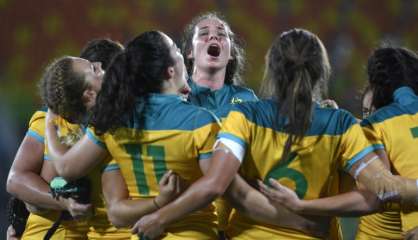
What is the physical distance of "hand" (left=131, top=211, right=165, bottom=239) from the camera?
2393 mm

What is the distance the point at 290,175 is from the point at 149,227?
47 centimetres

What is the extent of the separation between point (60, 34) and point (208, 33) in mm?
3379

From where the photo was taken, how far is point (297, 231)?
244cm

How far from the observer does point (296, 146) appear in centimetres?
237

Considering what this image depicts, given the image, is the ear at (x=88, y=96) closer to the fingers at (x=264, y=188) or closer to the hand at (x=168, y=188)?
the hand at (x=168, y=188)

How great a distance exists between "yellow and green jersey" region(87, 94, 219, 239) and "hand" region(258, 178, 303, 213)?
22 cm

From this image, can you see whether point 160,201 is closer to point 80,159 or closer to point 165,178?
point 165,178

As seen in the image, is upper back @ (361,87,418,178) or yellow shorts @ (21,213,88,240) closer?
upper back @ (361,87,418,178)

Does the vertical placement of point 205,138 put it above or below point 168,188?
above

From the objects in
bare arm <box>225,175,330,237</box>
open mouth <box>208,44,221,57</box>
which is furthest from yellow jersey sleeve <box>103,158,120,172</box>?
open mouth <box>208,44,221,57</box>

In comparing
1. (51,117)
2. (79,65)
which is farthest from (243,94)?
(51,117)

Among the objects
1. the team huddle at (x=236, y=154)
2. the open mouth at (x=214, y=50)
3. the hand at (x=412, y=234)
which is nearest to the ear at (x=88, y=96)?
the team huddle at (x=236, y=154)

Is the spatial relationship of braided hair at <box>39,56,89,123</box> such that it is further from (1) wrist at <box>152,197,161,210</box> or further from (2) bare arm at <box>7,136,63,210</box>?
(1) wrist at <box>152,197,161,210</box>

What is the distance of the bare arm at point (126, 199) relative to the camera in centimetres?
238
